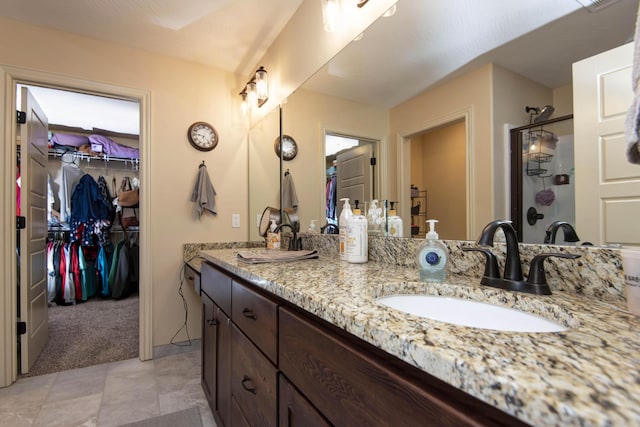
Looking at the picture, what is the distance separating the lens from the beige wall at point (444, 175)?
1.01 m

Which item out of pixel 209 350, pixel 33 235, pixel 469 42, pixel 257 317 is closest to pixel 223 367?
pixel 209 350

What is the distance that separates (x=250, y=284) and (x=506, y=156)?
915mm

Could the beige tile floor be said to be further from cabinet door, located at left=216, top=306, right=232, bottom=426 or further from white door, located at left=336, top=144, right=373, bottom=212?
white door, located at left=336, top=144, right=373, bottom=212

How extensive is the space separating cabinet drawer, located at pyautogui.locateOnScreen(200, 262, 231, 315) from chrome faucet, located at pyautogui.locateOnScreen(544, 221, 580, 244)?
1.09 meters

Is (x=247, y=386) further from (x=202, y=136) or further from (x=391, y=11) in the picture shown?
(x=202, y=136)

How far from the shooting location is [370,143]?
1438 millimetres

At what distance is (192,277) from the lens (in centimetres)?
217

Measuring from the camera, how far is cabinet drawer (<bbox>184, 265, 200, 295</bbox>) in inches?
74.6

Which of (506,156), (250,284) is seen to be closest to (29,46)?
(250,284)

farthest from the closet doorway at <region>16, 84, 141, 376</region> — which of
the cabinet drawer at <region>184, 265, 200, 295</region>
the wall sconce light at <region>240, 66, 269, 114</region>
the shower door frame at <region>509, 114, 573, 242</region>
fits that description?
the shower door frame at <region>509, 114, 573, 242</region>

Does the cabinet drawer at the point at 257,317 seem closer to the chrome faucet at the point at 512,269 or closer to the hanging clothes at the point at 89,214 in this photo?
the chrome faucet at the point at 512,269

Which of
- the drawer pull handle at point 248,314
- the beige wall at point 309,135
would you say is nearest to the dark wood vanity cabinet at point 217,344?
the drawer pull handle at point 248,314

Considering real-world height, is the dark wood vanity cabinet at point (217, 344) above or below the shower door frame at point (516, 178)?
below

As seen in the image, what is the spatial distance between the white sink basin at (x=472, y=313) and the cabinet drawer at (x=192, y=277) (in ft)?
4.83
